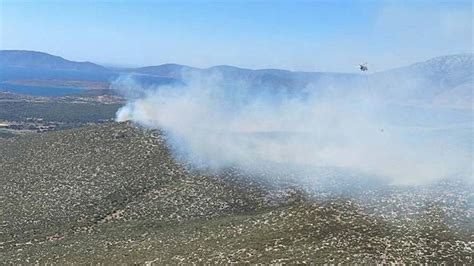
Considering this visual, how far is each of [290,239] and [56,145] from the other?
152 ft

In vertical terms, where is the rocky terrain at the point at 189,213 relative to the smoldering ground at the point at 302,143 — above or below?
below

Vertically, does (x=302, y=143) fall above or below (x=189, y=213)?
above

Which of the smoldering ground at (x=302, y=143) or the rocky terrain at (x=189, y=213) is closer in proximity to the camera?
the rocky terrain at (x=189, y=213)

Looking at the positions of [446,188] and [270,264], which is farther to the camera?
[446,188]

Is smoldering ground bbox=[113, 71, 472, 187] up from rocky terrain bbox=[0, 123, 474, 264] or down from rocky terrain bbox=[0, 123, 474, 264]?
up

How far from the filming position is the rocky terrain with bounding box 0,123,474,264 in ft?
143

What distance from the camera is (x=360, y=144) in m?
84.6

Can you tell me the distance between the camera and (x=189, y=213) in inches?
2328

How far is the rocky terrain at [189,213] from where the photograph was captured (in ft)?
143

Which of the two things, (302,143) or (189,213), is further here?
(302,143)

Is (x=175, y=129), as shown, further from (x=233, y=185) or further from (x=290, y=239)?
(x=290, y=239)

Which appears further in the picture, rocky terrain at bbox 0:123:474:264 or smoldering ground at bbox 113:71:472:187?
smoldering ground at bbox 113:71:472:187

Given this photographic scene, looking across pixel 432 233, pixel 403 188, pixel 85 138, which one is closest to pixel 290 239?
pixel 432 233

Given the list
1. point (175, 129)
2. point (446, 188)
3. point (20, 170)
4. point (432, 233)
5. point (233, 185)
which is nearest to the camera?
point (432, 233)
